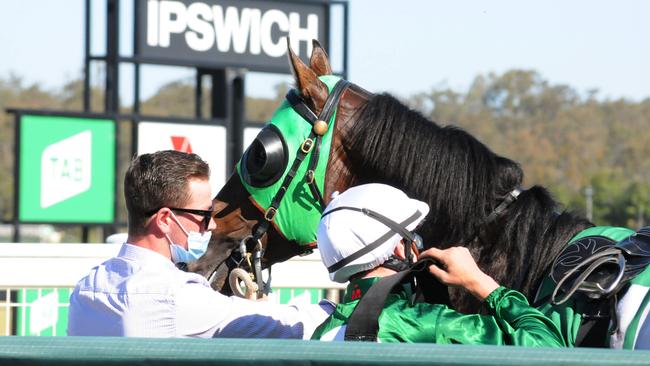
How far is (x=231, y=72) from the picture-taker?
825cm

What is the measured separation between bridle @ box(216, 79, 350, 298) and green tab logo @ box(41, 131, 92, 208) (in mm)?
4186

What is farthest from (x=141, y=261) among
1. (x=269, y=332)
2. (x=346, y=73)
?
(x=346, y=73)

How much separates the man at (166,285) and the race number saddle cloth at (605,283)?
68 cm

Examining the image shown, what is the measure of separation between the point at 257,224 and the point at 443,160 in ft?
2.45

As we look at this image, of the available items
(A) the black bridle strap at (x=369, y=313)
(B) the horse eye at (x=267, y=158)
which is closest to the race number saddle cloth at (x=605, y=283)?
(A) the black bridle strap at (x=369, y=313)

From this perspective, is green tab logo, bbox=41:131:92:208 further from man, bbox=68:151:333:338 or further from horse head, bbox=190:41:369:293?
man, bbox=68:151:333:338

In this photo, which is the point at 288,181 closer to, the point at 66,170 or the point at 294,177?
the point at 294,177

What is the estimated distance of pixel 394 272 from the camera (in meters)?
2.61

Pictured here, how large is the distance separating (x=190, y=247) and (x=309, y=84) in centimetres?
72

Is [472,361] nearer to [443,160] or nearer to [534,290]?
[534,290]

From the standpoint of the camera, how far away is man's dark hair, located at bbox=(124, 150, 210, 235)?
3002mm

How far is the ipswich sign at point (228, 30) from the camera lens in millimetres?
7875

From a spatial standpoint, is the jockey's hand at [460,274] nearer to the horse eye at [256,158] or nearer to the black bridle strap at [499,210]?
the black bridle strap at [499,210]

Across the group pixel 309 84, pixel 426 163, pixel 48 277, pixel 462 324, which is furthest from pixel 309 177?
pixel 48 277
